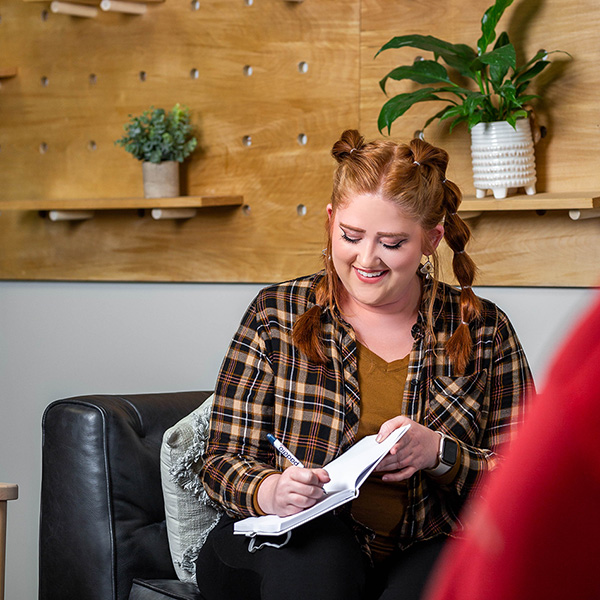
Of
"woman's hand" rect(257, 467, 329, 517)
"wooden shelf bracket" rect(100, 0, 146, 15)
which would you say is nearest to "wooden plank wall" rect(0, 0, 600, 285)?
"wooden shelf bracket" rect(100, 0, 146, 15)

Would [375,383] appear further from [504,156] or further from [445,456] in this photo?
[504,156]

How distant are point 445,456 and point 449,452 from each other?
0.5 inches

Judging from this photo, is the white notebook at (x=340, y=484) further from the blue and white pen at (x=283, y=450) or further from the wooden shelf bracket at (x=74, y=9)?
the wooden shelf bracket at (x=74, y=9)

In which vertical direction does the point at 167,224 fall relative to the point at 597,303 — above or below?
above

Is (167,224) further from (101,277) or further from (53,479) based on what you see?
(53,479)

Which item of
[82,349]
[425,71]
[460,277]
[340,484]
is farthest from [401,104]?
[82,349]

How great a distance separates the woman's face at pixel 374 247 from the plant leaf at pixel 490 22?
0.59 meters

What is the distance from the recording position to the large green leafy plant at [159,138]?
2.24 m

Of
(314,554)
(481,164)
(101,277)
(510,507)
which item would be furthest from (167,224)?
(510,507)

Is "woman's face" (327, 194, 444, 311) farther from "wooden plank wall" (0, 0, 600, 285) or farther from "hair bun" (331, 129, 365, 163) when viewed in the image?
"wooden plank wall" (0, 0, 600, 285)

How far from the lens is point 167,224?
7.86ft

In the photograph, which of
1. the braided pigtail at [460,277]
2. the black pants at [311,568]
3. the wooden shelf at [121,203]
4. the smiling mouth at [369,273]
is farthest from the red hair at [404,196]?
the wooden shelf at [121,203]

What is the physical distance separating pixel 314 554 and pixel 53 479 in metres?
0.60

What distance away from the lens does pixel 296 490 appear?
1205 mm
